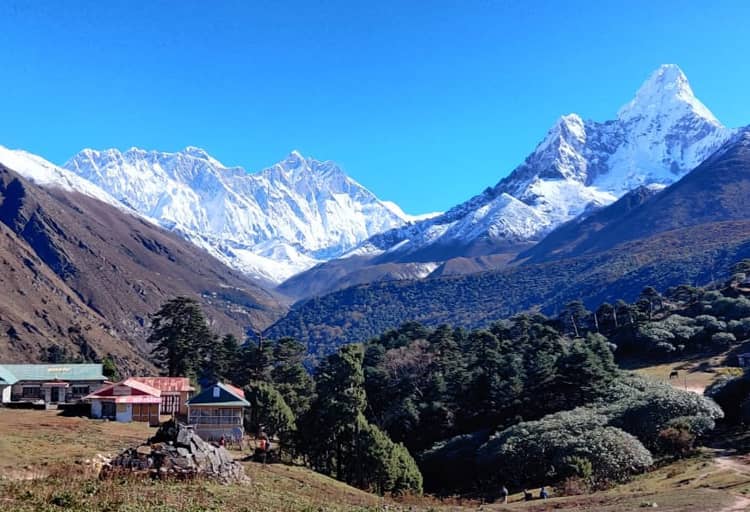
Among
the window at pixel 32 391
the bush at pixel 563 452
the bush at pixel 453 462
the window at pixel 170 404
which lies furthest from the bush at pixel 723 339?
the window at pixel 32 391

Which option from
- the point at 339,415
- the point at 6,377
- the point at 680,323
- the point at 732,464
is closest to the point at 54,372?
the point at 6,377

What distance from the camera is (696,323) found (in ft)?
326

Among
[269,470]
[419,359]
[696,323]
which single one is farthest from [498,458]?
[696,323]

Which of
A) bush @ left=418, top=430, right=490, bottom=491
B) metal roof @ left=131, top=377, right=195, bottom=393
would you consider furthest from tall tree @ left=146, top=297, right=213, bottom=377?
bush @ left=418, top=430, right=490, bottom=491

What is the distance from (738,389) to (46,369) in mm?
73367

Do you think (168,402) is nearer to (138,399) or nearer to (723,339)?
(138,399)

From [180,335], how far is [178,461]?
186 feet

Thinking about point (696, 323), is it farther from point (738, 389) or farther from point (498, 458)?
point (498, 458)

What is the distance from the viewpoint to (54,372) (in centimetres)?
8512

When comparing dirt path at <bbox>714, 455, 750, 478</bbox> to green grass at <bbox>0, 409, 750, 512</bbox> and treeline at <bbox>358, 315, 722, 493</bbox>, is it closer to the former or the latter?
green grass at <bbox>0, 409, 750, 512</bbox>

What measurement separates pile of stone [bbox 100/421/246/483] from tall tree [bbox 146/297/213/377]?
177 ft

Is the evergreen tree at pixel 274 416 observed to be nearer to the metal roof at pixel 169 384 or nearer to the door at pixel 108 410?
the door at pixel 108 410

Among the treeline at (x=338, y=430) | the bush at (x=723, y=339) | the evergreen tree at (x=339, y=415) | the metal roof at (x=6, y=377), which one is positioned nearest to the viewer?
the treeline at (x=338, y=430)

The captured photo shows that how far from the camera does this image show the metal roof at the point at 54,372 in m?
84.4
